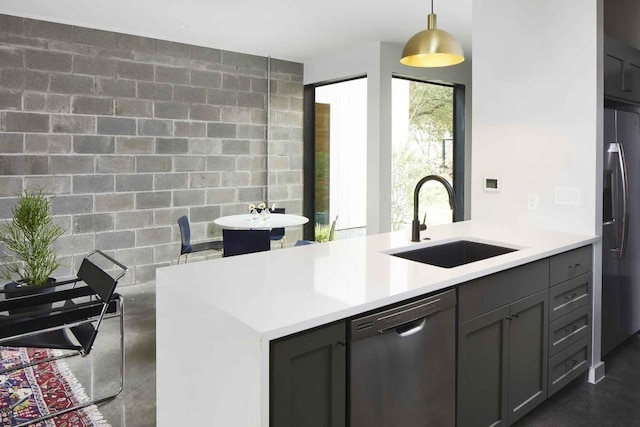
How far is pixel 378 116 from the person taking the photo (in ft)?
16.6

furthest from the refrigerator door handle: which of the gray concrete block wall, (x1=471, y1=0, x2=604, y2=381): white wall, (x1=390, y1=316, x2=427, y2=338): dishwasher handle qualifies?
the gray concrete block wall

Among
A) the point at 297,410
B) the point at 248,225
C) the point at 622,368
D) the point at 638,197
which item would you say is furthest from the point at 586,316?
the point at 248,225

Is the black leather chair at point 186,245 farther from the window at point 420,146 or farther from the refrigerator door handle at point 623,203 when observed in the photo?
the refrigerator door handle at point 623,203

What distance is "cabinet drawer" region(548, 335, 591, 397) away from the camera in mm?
2287

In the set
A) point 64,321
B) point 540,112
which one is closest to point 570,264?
point 540,112

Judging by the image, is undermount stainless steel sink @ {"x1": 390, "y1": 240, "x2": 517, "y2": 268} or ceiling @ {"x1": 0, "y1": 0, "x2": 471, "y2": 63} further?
ceiling @ {"x1": 0, "y1": 0, "x2": 471, "y2": 63}

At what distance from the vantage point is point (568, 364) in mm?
2422

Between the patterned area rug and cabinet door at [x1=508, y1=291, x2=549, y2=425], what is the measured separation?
1.89m

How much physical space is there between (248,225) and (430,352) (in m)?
2.61

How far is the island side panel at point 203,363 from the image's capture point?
1204 millimetres

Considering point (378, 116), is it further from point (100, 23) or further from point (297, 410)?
point (297, 410)

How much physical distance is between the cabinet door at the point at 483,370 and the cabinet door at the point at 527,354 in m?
0.07

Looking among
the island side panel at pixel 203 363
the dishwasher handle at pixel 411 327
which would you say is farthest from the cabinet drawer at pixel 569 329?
the island side panel at pixel 203 363

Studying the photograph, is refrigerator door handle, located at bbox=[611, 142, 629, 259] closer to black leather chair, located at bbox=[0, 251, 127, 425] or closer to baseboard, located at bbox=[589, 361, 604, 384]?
baseboard, located at bbox=[589, 361, 604, 384]
